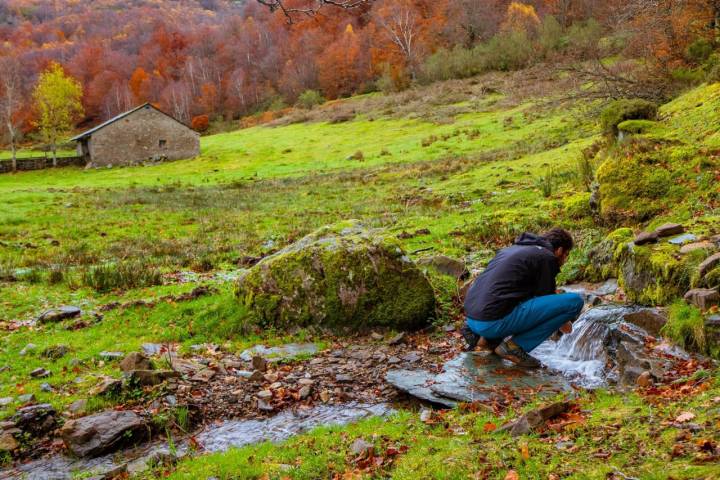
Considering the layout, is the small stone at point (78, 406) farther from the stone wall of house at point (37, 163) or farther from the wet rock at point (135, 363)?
the stone wall of house at point (37, 163)

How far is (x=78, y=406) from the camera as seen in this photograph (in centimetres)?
695

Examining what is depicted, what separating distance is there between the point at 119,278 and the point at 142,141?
51.7 m

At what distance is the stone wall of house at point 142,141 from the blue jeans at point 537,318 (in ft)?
193

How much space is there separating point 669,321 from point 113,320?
31.1 feet

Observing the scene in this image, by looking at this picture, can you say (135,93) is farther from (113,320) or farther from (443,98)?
(113,320)

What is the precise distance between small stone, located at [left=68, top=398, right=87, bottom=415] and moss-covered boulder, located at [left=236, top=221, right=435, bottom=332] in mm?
3335

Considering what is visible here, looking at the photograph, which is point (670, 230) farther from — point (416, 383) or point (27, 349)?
point (27, 349)

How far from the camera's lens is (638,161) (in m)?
11.6

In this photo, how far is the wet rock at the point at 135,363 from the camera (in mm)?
7770

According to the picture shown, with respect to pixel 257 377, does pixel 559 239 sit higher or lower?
higher

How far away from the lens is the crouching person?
7203 mm

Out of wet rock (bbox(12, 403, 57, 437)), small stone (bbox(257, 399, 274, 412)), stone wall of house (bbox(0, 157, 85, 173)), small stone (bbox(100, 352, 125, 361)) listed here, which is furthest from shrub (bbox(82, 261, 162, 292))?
stone wall of house (bbox(0, 157, 85, 173))

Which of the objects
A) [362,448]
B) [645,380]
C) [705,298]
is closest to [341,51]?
[705,298]

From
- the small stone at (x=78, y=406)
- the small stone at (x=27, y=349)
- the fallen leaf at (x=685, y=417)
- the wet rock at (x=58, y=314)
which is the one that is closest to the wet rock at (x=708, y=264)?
the fallen leaf at (x=685, y=417)
